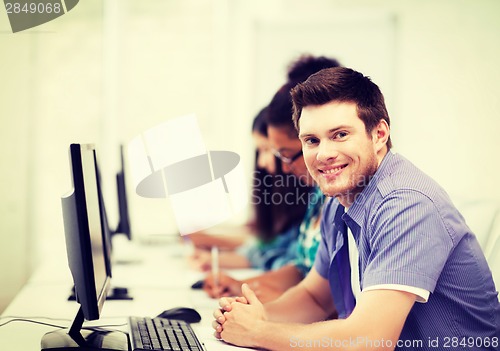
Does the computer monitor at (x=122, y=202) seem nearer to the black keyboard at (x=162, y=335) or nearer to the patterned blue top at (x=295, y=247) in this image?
the patterned blue top at (x=295, y=247)

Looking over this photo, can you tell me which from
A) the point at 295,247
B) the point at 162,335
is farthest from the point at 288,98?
the point at 295,247

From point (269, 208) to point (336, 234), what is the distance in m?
0.91

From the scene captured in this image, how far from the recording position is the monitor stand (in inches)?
38.5

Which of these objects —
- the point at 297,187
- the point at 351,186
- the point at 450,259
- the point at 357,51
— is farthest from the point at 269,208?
the point at 450,259

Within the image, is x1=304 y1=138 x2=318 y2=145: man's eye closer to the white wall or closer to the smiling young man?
the smiling young man

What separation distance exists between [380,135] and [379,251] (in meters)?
0.27

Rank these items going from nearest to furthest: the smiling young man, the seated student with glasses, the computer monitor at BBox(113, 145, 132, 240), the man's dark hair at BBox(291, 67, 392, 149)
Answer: the smiling young man
the man's dark hair at BBox(291, 67, 392, 149)
the seated student with glasses
the computer monitor at BBox(113, 145, 132, 240)

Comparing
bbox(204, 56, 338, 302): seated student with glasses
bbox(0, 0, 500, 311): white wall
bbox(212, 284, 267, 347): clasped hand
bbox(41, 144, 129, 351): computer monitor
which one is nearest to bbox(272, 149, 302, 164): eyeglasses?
bbox(204, 56, 338, 302): seated student with glasses

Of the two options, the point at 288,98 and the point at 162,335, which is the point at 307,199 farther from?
the point at 162,335

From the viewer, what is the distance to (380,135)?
1.14 meters

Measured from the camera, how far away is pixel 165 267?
209 centimetres

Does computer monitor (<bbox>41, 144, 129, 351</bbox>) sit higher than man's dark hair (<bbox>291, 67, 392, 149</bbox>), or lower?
lower

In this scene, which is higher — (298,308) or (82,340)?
(82,340)

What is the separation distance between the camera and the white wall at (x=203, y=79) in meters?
1.51
